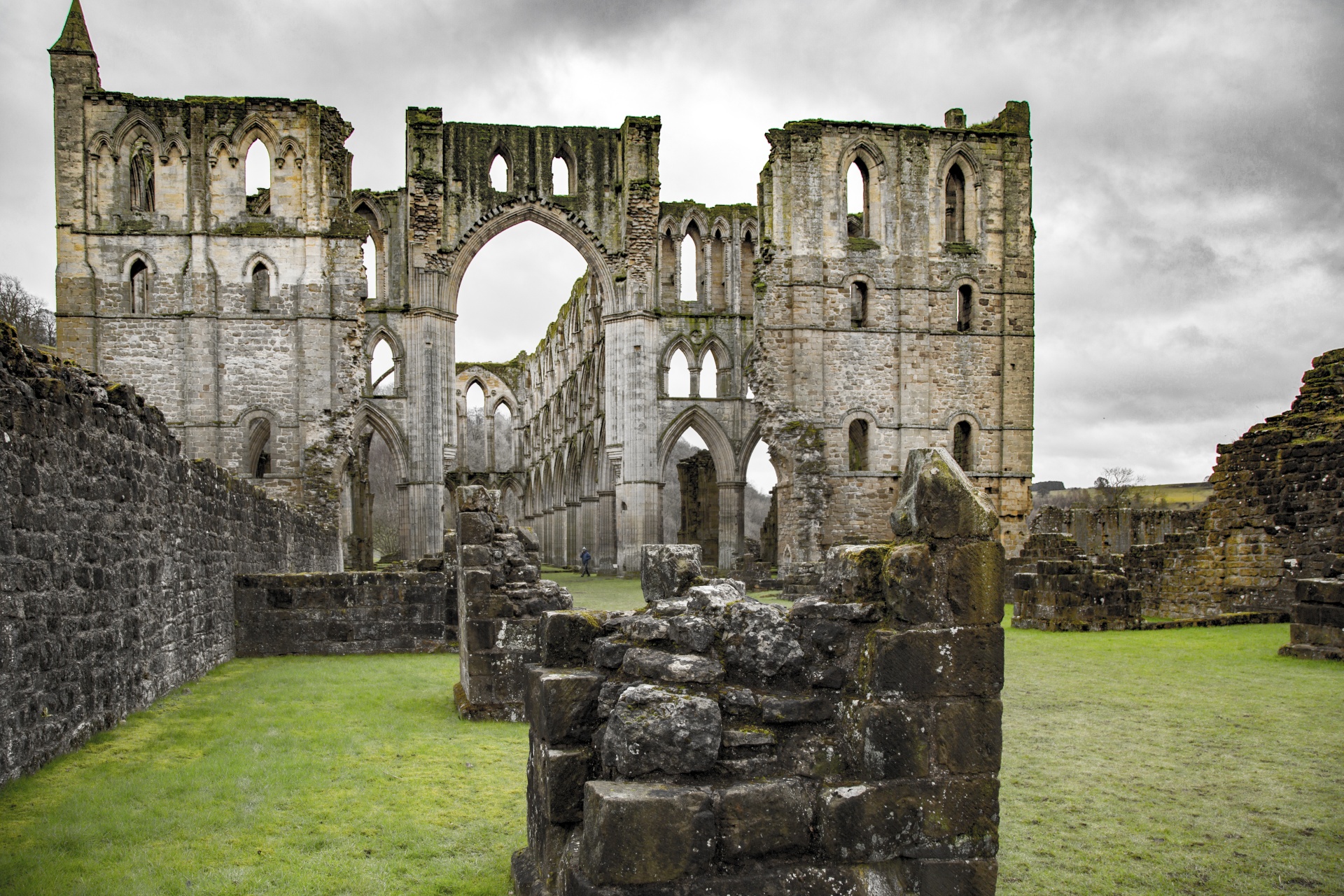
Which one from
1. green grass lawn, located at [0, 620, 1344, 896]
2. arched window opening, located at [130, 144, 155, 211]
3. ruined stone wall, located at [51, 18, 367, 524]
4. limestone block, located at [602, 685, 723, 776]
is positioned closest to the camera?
limestone block, located at [602, 685, 723, 776]

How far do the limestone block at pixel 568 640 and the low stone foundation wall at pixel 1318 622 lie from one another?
9.42 m

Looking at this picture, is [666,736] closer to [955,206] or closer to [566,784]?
[566,784]

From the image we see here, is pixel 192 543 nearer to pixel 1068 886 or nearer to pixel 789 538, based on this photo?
pixel 1068 886

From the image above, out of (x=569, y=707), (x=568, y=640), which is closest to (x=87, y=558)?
(x=568, y=640)

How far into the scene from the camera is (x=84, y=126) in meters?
24.8

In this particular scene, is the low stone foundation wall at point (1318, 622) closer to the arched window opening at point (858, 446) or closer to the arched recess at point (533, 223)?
the arched window opening at point (858, 446)

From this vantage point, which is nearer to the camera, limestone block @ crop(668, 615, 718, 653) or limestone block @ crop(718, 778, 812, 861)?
limestone block @ crop(718, 778, 812, 861)

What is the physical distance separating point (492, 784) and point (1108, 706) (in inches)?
207

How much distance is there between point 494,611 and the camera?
7816mm

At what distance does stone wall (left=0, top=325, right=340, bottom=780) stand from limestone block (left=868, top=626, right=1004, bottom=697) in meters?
4.52

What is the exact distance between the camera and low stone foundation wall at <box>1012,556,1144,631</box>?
14477mm

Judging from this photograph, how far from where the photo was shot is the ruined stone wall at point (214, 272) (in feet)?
81.8

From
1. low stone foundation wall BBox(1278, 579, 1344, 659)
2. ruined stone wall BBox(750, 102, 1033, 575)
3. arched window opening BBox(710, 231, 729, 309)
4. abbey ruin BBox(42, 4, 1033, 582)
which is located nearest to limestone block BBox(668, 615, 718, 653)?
low stone foundation wall BBox(1278, 579, 1344, 659)

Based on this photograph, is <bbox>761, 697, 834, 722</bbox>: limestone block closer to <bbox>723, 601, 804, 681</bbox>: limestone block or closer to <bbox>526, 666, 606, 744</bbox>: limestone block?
<bbox>723, 601, 804, 681</bbox>: limestone block
